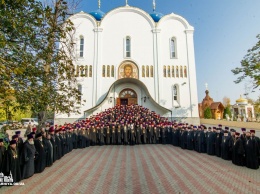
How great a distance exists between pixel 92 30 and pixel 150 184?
2207 cm

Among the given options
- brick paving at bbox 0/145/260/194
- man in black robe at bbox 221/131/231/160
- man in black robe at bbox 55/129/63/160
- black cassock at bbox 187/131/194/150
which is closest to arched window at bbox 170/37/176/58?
black cassock at bbox 187/131/194/150

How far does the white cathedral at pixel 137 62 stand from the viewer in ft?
72.7

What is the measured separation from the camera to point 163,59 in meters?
23.4

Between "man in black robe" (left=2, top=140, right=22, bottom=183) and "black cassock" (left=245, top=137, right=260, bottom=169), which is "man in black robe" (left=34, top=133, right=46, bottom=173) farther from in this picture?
"black cassock" (left=245, top=137, right=260, bottom=169)

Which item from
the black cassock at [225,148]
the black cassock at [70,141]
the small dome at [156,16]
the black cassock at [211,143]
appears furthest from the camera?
the small dome at [156,16]

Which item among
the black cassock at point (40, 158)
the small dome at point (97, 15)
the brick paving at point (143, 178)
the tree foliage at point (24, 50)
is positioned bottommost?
the brick paving at point (143, 178)

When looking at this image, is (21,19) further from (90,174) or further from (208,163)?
(208,163)

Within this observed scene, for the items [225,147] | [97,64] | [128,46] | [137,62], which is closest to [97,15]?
[128,46]

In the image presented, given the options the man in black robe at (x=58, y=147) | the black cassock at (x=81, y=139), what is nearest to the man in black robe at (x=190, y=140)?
the black cassock at (x=81, y=139)

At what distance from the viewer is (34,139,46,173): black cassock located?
7312mm

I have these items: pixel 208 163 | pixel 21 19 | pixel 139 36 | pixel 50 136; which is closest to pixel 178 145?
pixel 208 163

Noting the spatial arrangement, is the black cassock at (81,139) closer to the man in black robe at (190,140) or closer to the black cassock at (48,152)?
the black cassock at (48,152)

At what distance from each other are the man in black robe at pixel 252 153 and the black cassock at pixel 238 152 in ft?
0.68

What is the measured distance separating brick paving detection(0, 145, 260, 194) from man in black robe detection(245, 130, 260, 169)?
34 cm
